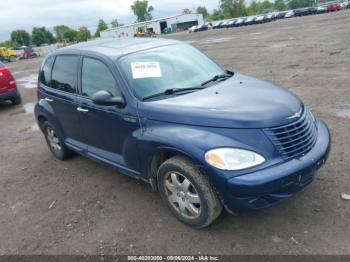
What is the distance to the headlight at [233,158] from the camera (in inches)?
128

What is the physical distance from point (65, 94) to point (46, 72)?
97 cm

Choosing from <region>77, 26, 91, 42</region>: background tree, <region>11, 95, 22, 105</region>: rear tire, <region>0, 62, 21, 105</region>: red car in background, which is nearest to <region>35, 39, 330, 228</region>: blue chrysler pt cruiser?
<region>0, 62, 21, 105</region>: red car in background

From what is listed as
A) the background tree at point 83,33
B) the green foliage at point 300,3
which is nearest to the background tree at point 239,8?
the green foliage at point 300,3

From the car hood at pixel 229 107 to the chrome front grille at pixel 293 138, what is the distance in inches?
2.6

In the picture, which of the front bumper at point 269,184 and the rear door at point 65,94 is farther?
the rear door at point 65,94

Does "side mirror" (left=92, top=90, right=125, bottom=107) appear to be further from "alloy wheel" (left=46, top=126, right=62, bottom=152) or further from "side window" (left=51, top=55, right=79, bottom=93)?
"alloy wheel" (left=46, top=126, right=62, bottom=152)

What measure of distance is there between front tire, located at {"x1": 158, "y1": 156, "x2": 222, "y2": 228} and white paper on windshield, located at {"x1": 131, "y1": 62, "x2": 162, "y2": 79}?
1.10 m

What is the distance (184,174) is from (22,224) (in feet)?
7.13

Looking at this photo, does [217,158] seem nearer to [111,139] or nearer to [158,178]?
[158,178]

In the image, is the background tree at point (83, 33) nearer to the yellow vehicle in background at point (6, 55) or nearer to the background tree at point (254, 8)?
the background tree at point (254, 8)

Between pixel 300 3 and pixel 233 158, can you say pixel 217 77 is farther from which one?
pixel 300 3

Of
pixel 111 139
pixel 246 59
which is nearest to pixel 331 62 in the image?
pixel 246 59

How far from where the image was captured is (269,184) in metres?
3.19

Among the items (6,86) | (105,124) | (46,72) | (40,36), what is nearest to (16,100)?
(6,86)
